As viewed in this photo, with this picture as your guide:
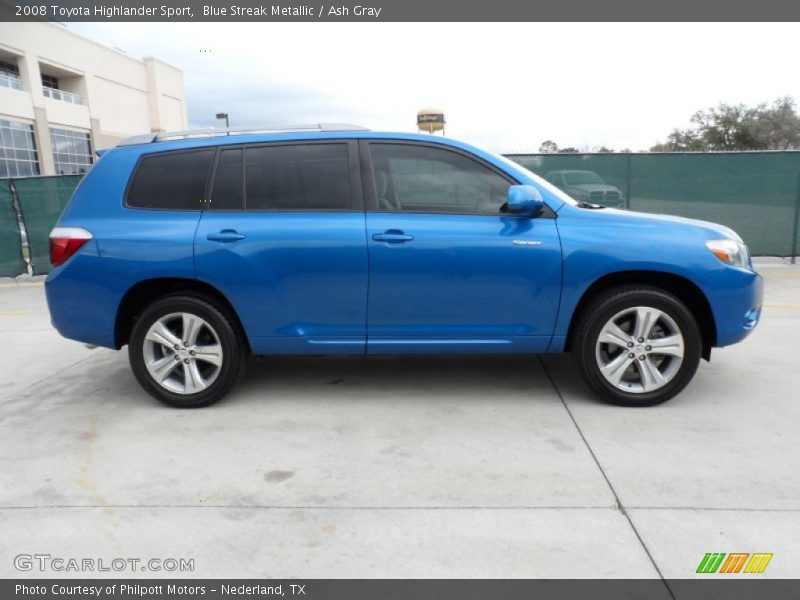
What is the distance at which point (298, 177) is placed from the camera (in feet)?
13.8

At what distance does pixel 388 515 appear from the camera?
113 inches

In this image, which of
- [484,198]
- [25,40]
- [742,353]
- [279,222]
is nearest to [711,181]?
[742,353]

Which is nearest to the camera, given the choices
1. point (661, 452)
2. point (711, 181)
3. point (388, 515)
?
point (388, 515)

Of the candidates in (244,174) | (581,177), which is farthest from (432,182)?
(581,177)

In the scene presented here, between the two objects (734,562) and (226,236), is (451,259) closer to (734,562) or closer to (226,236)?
(226,236)

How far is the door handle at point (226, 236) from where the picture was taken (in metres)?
4.02

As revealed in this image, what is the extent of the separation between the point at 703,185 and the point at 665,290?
6.85 meters

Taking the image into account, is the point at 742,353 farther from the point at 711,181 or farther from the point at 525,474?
the point at 711,181

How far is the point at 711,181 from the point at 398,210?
7.78 meters

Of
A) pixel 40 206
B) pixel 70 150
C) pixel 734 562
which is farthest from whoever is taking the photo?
pixel 70 150

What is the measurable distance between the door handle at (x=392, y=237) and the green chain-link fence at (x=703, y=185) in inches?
252

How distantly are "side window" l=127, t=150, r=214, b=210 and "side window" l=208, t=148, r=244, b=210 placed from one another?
0.08 m

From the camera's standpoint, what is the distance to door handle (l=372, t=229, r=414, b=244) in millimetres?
3975

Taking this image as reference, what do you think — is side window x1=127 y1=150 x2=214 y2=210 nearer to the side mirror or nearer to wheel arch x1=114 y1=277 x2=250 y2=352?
wheel arch x1=114 y1=277 x2=250 y2=352
